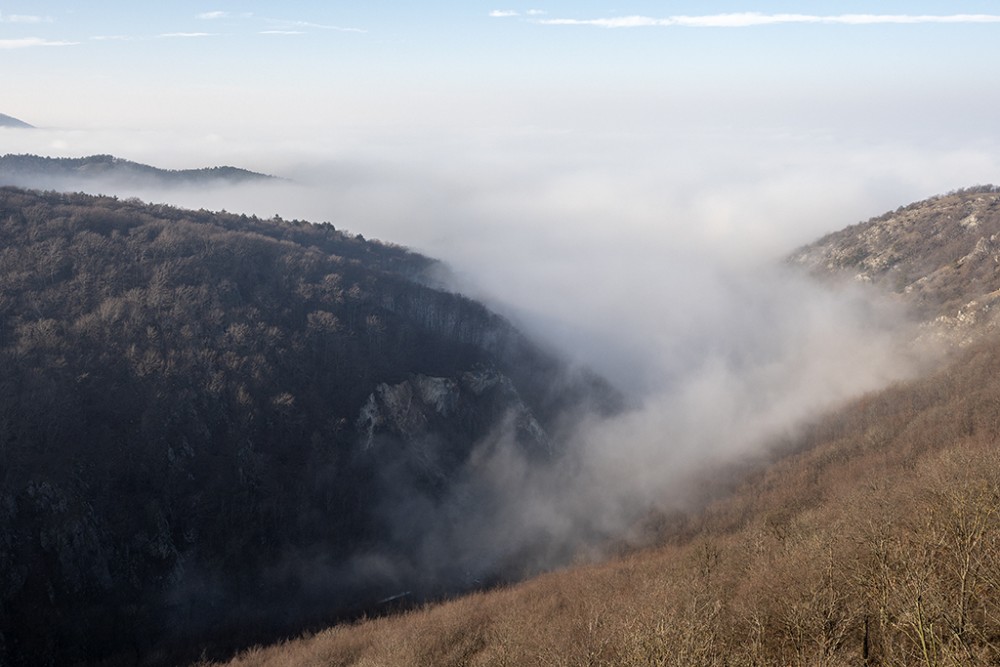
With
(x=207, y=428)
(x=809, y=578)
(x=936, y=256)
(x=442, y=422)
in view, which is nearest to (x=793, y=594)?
(x=809, y=578)

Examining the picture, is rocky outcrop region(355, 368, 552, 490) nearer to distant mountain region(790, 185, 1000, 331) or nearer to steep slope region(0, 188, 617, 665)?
steep slope region(0, 188, 617, 665)

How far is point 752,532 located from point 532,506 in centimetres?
4493

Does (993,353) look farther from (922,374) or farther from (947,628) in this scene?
(947,628)

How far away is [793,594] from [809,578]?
2379mm

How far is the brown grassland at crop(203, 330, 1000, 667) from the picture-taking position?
2456 cm

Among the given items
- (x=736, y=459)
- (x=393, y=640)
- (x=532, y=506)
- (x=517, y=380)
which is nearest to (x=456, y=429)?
(x=532, y=506)

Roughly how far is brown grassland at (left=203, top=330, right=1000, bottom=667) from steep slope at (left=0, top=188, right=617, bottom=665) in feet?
45.9

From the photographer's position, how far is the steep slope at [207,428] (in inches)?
2437

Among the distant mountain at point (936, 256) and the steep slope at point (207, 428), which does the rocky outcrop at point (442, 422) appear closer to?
the steep slope at point (207, 428)

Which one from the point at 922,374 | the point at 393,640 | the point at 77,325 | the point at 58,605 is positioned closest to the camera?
the point at 393,640

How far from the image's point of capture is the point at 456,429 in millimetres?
103438

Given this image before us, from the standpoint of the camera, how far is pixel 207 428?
78.2 m

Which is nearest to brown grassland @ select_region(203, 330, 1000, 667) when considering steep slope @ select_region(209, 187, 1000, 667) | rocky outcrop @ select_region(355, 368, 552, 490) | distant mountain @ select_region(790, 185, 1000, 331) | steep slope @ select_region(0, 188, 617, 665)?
steep slope @ select_region(209, 187, 1000, 667)

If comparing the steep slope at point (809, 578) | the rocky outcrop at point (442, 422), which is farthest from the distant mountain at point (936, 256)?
the rocky outcrop at point (442, 422)
